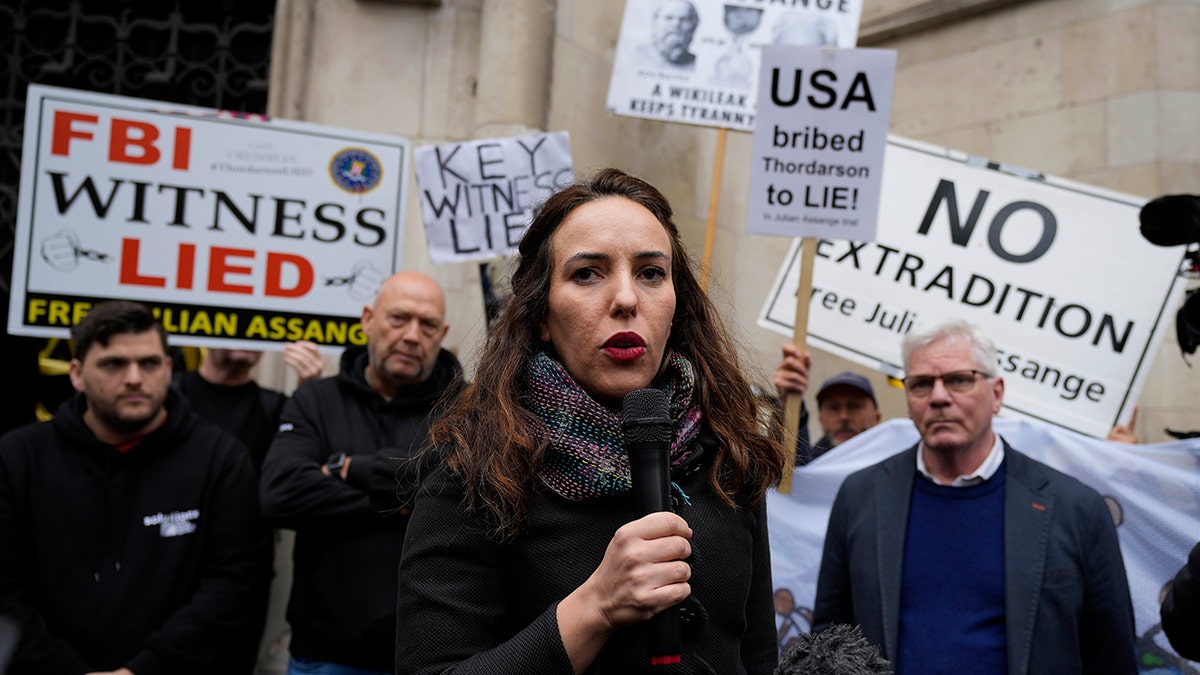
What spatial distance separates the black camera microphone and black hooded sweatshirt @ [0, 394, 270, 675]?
324 centimetres

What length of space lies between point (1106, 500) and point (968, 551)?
0.87m

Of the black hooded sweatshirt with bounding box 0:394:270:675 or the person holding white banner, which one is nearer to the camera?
Result: the person holding white banner

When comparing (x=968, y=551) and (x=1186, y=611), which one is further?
(x=968, y=551)

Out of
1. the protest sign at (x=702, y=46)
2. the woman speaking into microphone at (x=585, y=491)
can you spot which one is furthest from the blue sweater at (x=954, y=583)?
the protest sign at (x=702, y=46)

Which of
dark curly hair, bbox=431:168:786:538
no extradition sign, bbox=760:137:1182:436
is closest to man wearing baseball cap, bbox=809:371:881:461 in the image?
no extradition sign, bbox=760:137:1182:436

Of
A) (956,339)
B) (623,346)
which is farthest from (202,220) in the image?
(623,346)

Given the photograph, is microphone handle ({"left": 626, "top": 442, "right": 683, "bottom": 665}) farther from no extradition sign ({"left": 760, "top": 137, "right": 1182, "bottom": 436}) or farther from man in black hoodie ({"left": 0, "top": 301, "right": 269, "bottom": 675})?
no extradition sign ({"left": 760, "top": 137, "right": 1182, "bottom": 436})

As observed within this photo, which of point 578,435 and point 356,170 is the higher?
point 356,170

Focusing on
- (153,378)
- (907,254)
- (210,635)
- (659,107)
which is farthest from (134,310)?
(907,254)

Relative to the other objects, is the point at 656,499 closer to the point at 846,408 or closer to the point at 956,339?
the point at 956,339

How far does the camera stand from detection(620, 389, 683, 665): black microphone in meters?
1.41

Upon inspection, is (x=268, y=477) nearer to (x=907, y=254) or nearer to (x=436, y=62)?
(x=907, y=254)

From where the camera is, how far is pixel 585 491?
1629 mm

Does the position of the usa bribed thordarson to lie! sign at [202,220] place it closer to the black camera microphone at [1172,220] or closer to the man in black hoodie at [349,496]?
the man in black hoodie at [349,496]
